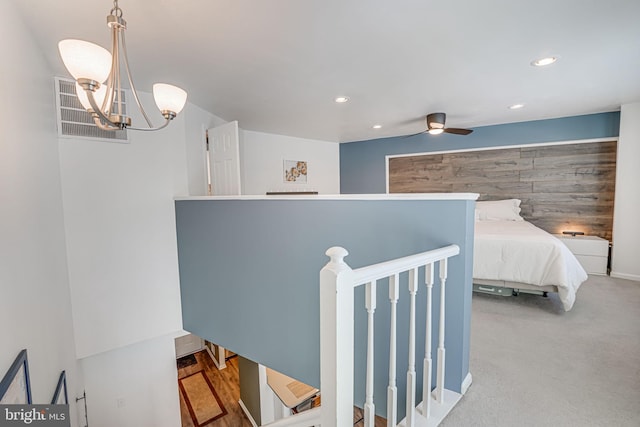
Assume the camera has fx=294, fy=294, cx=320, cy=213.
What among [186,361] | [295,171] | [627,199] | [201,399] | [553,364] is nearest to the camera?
[553,364]

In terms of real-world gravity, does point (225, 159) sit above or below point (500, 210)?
above

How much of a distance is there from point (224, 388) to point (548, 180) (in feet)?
21.3

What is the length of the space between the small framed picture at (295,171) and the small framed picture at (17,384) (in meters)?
4.45

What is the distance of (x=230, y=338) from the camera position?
289 cm

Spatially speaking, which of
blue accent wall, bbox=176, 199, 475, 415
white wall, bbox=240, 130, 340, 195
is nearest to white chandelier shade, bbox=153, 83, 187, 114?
blue accent wall, bbox=176, 199, 475, 415

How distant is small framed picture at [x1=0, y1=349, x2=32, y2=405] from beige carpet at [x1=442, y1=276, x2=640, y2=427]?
1.91 metres

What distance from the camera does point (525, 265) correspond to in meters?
2.86

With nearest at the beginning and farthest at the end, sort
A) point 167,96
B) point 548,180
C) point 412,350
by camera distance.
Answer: point 412,350 < point 167,96 < point 548,180

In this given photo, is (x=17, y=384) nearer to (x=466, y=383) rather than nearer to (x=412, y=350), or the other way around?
(x=412, y=350)

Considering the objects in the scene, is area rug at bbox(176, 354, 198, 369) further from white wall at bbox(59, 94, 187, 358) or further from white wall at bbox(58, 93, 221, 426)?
white wall at bbox(59, 94, 187, 358)

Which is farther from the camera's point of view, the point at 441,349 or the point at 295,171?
the point at 295,171

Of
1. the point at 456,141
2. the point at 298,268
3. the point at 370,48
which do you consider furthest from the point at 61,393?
the point at 456,141

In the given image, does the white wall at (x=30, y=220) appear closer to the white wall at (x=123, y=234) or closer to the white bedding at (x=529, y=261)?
the white wall at (x=123, y=234)

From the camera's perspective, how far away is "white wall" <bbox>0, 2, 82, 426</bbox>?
1386 mm
